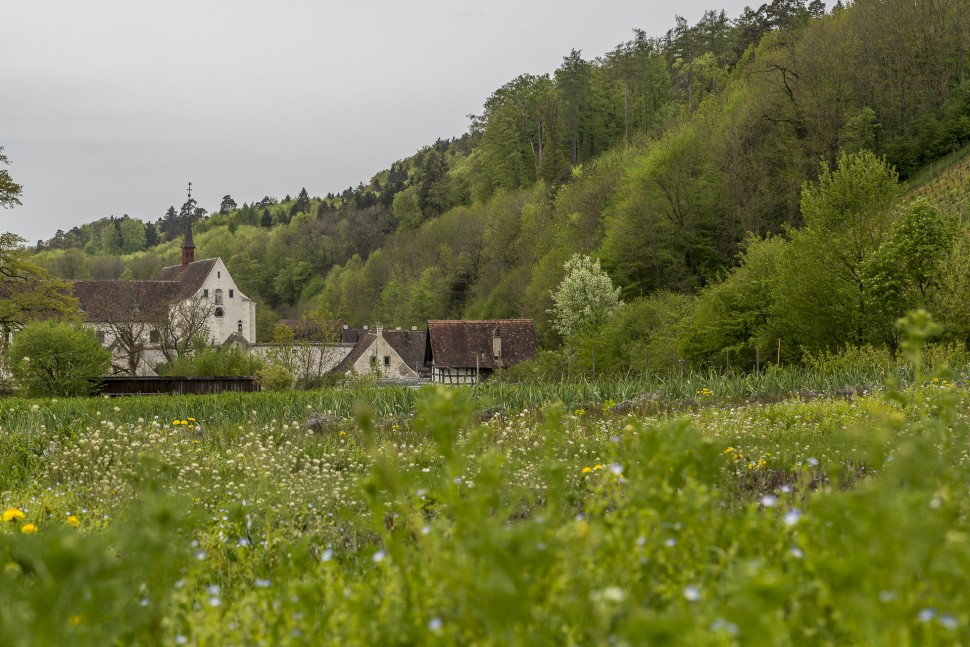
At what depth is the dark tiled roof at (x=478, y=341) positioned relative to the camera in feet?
158

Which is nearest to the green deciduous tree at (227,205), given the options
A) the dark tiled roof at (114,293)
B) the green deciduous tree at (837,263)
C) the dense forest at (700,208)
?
the dense forest at (700,208)

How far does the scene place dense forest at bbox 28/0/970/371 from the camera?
24.4m

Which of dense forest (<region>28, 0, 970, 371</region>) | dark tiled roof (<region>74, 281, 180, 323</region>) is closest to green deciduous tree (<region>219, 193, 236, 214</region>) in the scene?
dense forest (<region>28, 0, 970, 371</region>)

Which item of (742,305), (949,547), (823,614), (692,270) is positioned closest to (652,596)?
(823,614)

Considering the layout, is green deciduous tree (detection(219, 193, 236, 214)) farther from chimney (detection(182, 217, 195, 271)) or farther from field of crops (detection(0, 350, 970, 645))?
field of crops (detection(0, 350, 970, 645))

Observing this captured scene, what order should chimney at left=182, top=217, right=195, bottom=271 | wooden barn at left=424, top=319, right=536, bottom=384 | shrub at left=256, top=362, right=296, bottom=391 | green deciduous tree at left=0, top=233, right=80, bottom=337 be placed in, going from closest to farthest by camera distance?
shrub at left=256, top=362, right=296, bottom=391 < green deciduous tree at left=0, top=233, right=80, bottom=337 < wooden barn at left=424, top=319, right=536, bottom=384 < chimney at left=182, top=217, right=195, bottom=271

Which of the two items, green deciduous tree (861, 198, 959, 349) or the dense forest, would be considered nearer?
green deciduous tree (861, 198, 959, 349)

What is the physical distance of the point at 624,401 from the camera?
554 inches

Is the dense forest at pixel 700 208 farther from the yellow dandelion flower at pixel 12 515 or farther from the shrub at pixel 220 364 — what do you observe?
the yellow dandelion flower at pixel 12 515

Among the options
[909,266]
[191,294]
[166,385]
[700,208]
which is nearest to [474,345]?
[700,208]

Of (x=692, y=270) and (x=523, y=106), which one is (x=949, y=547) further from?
(x=523, y=106)

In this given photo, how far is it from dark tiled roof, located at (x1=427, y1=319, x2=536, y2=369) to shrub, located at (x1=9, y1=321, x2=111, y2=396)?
1017 inches

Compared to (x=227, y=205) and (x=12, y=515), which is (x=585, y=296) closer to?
(x=12, y=515)

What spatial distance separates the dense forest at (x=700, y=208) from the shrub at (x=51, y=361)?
694 inches
